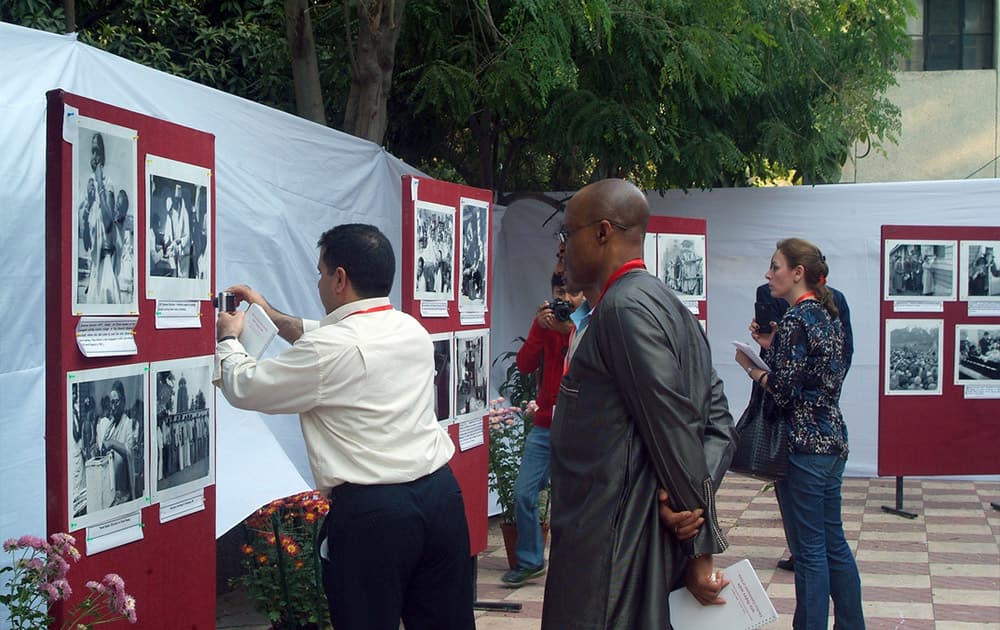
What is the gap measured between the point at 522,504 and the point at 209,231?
334 centimetres

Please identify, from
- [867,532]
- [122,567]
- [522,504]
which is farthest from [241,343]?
[867,532]

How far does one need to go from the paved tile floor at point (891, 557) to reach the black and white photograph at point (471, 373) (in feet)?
3.95

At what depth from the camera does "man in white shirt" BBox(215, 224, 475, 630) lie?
3.23 meters

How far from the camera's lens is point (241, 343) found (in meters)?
3.50

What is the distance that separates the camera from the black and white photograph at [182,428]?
3.41 meters

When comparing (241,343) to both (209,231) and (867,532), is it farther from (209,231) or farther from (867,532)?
(867,532)

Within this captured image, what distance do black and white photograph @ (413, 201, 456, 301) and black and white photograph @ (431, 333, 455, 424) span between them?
0.21 m

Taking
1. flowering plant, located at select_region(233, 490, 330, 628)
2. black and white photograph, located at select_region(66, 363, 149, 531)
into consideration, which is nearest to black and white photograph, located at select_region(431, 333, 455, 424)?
flowering plant, located at select_region(233, 490, 330, 628)

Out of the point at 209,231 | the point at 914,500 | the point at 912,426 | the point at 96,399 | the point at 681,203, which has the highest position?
the point at 681,203

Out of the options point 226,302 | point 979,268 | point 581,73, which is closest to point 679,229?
point 581,73

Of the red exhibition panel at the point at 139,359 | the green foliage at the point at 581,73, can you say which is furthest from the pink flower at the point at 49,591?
the green foliage at the point at 581,73

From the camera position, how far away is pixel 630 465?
103 inches

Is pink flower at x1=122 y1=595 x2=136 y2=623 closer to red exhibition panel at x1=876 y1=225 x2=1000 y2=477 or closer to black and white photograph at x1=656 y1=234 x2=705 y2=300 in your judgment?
black and white photograph at x1=656 y1=234 x2=705 y2=300

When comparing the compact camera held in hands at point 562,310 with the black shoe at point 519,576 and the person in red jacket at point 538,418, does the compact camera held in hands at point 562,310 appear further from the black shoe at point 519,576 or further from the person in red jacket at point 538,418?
the black shoe at point 519,576
